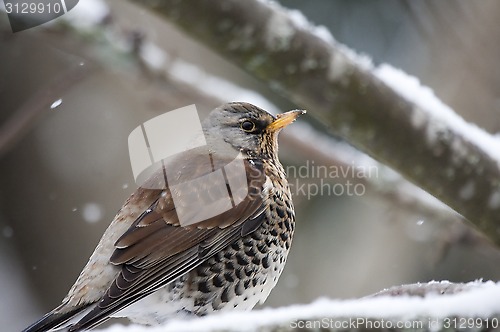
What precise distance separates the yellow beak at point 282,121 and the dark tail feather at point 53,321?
54.0 inches

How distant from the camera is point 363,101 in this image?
2.66 meters

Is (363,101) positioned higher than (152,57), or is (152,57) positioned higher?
(363,101)

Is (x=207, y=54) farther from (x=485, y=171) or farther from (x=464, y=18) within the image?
(x=485, y=171)

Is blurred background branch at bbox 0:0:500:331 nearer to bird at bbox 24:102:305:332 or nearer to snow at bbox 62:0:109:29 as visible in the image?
snow at bbox 62:0:109:29

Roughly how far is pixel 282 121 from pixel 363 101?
0.95m

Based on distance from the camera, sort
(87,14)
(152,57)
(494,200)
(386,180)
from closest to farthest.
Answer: (494,200), (87,14), (152,57), (386,180)

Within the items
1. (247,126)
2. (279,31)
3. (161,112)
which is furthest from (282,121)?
(161,112)

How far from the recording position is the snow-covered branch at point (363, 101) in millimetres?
2553

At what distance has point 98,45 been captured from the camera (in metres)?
3.67

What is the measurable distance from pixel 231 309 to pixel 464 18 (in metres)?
2.17

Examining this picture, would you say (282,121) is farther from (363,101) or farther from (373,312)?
(373,312)

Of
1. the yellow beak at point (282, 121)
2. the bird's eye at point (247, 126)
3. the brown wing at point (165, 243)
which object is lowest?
the brown wing at point (165, 243)

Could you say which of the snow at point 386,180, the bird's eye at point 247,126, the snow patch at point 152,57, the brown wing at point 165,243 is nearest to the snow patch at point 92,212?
the snow patch at point 152,57

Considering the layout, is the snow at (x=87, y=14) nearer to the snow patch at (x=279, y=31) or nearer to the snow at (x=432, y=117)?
the snow patch at (x=279, y=31)
